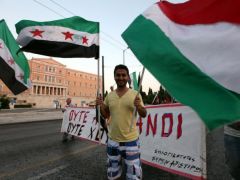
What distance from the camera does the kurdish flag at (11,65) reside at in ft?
28.7

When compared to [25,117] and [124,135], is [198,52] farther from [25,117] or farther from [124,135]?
[25,117]

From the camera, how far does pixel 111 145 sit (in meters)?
3.45

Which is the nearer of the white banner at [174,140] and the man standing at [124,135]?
the man standing at [124,135]

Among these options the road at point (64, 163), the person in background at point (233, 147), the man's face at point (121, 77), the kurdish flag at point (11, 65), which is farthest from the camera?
the kurdish flag at point (11, 65)

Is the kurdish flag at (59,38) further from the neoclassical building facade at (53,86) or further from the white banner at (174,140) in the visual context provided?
the neoclassical building facade at (53,86)

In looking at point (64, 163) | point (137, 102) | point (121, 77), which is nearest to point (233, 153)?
point (137, 102)

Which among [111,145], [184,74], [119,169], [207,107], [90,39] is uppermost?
[90,39]

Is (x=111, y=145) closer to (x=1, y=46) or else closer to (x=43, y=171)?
(x=43, y=171)

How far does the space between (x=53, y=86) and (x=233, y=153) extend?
112807mm

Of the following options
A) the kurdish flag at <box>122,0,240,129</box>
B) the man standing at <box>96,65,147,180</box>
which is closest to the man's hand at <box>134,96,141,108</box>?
the man standing at <box>96,65,147,180</box>

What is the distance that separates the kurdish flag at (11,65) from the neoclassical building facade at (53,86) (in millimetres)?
85088

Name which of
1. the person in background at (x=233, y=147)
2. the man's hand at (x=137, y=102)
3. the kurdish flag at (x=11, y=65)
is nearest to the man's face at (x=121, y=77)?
the man's hand at (x=137, y=102)

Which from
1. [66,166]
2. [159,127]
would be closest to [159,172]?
[159,127]

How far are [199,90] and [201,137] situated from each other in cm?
216
